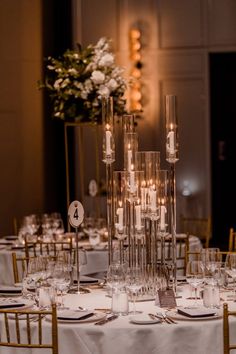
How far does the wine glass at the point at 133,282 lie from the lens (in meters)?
4.55

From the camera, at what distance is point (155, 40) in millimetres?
11406

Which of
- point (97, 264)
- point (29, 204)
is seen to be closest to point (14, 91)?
point (29, 204)

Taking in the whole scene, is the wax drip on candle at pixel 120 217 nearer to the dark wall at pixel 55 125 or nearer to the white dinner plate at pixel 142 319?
the white dinner plate at pixel 142 319

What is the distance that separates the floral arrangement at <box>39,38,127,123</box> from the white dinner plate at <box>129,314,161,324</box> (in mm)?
3697

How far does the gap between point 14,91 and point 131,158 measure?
5258mm

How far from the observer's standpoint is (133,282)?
456cm

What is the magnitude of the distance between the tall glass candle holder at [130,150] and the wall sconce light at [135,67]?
6.17m

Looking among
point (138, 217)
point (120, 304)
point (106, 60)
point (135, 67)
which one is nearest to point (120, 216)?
point (138, 217)

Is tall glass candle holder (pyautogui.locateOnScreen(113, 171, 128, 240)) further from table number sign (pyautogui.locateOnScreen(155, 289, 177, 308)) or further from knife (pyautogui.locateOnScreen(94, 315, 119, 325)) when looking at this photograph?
knife (pyautogui.locateOnScreen(94, 315, 119, 325))

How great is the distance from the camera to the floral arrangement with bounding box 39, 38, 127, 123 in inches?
306

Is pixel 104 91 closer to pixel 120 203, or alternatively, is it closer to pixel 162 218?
pixel 120 203

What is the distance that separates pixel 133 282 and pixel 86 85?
355 centimetres

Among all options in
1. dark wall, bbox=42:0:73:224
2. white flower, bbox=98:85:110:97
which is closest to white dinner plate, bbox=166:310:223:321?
white flower, bbox=98:85:110:97

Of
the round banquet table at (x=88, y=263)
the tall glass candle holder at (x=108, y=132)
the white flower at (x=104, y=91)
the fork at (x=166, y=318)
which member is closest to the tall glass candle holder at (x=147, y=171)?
the tall glass candle holder at (x=108, y=132)
